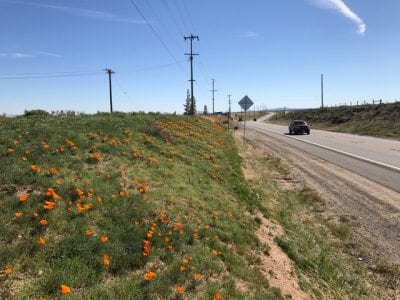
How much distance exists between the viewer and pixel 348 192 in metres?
11.3

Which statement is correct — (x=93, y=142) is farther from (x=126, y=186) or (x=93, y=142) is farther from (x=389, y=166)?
(x=389, y=166)

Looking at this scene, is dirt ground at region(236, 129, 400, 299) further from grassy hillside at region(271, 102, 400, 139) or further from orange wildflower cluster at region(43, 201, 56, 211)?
grassy hillside at region(271, 102, 400, 139)

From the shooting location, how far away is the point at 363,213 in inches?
358

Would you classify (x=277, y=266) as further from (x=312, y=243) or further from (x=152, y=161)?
(x=152, y=161)

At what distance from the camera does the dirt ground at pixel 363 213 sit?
6.05 meters

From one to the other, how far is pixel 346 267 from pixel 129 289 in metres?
3.81

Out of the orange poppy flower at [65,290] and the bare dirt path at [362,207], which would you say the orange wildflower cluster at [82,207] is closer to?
the orange poppy flower at [65,290]

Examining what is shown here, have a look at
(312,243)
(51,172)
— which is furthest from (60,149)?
(312,243)

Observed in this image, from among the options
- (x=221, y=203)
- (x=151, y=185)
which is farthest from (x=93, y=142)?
(x=221, y=203)

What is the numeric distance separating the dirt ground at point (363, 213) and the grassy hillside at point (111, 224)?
3.27 ft

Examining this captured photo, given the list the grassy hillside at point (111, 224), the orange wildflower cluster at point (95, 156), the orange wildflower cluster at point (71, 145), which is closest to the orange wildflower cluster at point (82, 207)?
the grassy hillside at point (111, 224)

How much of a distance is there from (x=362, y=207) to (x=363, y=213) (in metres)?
0.56

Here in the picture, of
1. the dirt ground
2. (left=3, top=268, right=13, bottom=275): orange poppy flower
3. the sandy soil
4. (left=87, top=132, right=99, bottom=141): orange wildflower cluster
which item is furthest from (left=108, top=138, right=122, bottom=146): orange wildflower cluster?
(left=3, top=268, right=13, bottom=275): orange poppy flower

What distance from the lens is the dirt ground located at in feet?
19.8
